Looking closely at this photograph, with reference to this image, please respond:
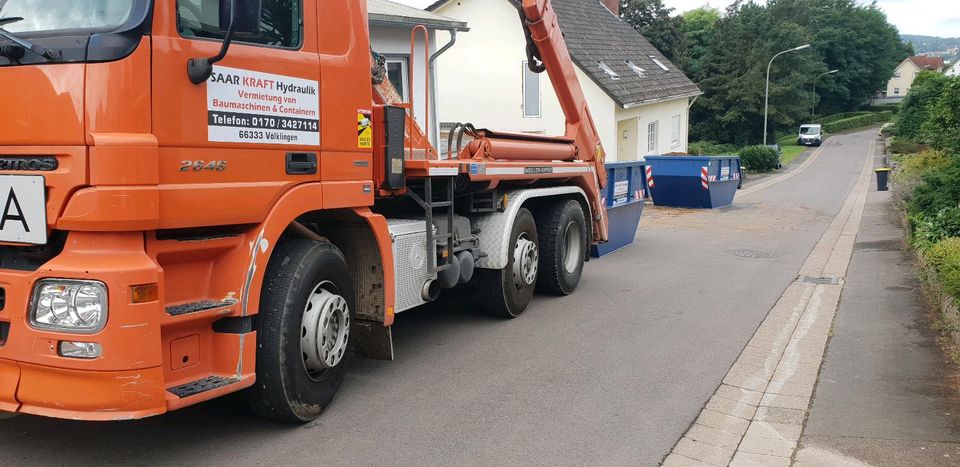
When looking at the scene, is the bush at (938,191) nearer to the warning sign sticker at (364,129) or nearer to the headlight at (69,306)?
the warning sign sticker at (364,129)

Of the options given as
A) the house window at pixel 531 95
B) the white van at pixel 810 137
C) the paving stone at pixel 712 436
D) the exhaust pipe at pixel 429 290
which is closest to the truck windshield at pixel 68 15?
the exhaust pipe at pixel 429 290

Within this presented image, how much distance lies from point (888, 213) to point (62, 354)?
1929 cm

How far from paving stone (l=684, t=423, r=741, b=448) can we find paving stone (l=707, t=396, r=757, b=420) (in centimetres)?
35

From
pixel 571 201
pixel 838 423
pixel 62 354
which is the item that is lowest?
pixel 838 423

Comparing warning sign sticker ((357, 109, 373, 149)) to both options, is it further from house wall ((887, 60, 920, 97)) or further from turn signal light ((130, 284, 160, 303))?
house wall ((887, 60, 920, 97))

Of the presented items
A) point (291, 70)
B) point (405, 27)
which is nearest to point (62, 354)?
point (291, 70)

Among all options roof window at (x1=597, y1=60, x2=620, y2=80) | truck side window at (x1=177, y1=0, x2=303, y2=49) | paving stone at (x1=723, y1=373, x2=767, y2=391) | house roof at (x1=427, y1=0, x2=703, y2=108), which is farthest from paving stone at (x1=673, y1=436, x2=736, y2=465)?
roof window at (x1=597, y1=60, x2=620, y2=80)

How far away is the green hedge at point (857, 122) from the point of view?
80438 millimetres

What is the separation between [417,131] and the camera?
6223mm

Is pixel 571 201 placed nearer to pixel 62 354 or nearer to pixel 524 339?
pixel 524 339

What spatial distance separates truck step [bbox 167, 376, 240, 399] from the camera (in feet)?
12.7

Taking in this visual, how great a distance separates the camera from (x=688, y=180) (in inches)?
733

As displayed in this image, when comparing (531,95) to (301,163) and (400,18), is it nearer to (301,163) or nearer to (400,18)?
(400,18)

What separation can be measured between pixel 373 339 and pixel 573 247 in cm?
398
